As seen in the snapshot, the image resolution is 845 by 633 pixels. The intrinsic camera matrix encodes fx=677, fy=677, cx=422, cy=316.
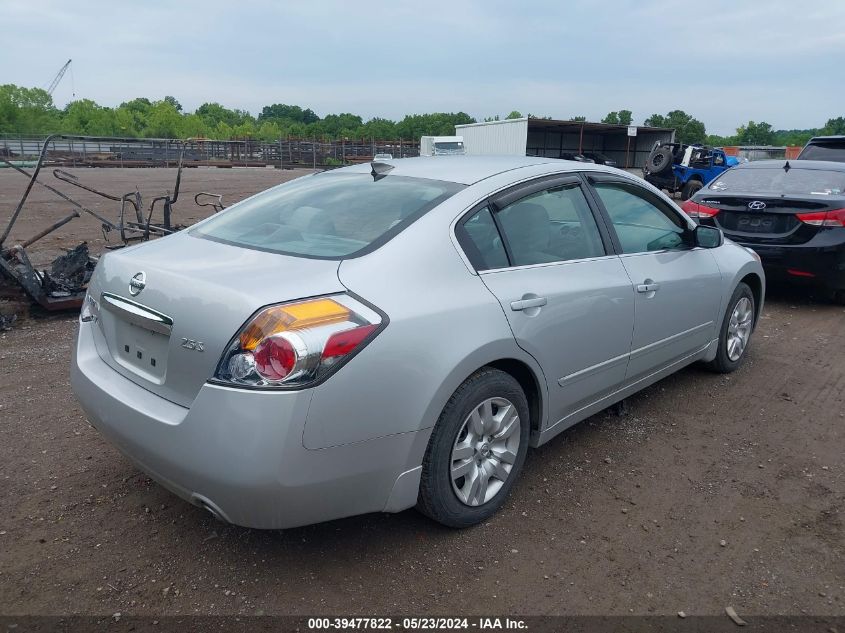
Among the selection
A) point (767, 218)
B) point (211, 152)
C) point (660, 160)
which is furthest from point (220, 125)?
point (767, 218)

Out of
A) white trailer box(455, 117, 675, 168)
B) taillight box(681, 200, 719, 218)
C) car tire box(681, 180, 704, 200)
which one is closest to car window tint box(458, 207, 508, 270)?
taillight box(681, 200, 719, 218)

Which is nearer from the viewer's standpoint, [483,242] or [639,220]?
[483,242]

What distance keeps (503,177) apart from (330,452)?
5.48ft

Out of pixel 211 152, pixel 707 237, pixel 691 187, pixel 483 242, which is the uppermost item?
pixel 483 242

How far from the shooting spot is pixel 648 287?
12.4ft

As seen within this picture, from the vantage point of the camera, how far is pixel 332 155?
182ft

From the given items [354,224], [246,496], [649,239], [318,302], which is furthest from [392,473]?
[649,239]

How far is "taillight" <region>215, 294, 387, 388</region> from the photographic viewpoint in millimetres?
2297

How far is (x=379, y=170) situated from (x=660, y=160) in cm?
2001

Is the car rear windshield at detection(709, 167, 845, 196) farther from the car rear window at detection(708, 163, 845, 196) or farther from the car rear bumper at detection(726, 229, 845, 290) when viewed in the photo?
the car rear bumper at detection(726, 229, 845, 290)

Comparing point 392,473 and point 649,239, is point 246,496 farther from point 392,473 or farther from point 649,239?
point 649,239

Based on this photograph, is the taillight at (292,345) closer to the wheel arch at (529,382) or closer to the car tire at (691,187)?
the wheel arch at (529,382)

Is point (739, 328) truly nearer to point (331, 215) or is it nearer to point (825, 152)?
point (331, 215)

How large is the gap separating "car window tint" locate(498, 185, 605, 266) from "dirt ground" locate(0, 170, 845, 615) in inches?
45.3
